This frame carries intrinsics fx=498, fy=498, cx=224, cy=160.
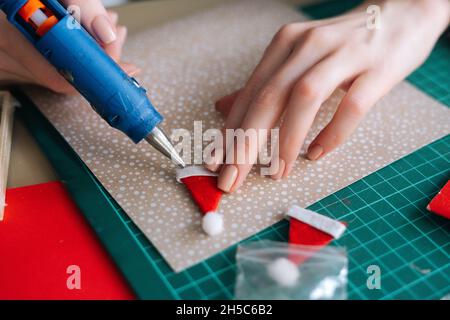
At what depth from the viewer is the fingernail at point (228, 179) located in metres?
0.65

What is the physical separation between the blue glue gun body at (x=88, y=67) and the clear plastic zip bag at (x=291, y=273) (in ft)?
0.74

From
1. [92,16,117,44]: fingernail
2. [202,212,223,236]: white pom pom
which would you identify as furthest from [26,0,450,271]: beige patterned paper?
[92,16,117,44]: fingernail

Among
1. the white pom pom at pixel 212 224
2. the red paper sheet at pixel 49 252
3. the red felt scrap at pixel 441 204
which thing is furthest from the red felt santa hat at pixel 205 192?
the red felt scrap at pixel 441 204

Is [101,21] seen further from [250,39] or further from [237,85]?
[250,39]

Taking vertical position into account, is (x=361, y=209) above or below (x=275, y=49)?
below

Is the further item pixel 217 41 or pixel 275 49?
pixel 217 41

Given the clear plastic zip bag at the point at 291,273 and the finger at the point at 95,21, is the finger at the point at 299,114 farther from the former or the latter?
the finger at the point at 95,21

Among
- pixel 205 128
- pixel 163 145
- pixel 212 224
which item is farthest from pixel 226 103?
pixel 212 224

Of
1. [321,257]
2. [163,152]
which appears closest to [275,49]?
[163,152]

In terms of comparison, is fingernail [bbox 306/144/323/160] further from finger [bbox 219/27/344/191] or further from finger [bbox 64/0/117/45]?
finger [bbox 64/0/117/45]

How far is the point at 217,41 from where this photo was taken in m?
0.99

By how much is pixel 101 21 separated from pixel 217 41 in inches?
13.2

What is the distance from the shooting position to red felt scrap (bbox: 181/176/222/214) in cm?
63

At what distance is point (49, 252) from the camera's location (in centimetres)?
60
